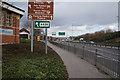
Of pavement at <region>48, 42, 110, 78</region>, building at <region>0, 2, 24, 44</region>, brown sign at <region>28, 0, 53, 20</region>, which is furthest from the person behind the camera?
building at <region>0, 2, 24, 44</region>

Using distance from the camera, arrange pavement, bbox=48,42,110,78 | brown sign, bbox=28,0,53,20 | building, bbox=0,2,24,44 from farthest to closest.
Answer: building, bbox=0,2,24,44 → brown sign, bbox=28,0,53,20 → pavement, bbox=48,42,110,78

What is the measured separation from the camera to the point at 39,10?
8414 mm

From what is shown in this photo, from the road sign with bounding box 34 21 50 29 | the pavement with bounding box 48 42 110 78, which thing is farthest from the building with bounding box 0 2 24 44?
the pavement with bounding box 48 42 110 78

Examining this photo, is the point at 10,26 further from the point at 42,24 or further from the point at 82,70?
the point at 82,70

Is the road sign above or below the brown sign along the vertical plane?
below

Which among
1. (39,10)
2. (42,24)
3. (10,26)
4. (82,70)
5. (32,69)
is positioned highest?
(39,10)

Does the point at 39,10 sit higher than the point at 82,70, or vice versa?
the point at 39,10

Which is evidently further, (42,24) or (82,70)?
(42,24)

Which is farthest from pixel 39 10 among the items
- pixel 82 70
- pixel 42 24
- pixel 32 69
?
pixel 82 70

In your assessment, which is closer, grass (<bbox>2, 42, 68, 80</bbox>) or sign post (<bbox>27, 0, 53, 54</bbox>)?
grass (<bbox>2, 42, 68, 80</bbox>)

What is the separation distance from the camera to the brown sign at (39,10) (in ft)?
27.5

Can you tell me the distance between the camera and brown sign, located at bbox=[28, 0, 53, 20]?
838cm

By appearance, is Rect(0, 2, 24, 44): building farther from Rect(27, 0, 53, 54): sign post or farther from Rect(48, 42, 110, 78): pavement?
Rect(48, 42, 110, 78): pavement

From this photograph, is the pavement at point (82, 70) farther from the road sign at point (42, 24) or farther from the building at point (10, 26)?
the building at point (10, 26)
